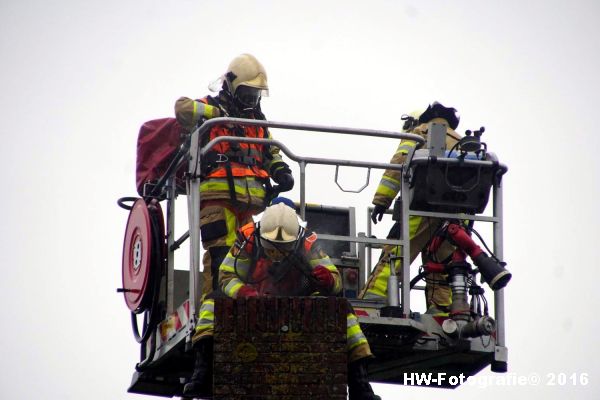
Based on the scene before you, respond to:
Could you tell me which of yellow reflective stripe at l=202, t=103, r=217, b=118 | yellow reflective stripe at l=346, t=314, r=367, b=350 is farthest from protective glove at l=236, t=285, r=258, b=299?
yellow reflective stripe at l=202, t=103, r=217, b=118

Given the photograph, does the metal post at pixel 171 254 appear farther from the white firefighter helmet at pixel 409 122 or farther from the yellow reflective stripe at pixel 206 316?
the white firefighter helmet at pixel 409 122

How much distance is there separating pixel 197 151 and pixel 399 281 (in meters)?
2.25

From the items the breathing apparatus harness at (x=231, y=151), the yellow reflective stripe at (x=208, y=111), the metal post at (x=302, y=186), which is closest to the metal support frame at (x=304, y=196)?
the metal post at (x=302, y=186)

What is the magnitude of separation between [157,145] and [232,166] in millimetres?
1307

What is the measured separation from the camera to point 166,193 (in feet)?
63.4

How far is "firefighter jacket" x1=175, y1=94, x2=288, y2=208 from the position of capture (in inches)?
722

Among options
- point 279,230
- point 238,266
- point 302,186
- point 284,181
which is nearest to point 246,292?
point 238,266

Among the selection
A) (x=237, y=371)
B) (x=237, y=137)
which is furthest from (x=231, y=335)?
(x=237, y=137)

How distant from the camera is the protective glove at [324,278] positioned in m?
17.0

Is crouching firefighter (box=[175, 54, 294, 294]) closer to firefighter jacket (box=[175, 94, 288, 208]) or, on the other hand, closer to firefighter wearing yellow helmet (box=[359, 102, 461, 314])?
firefighter jacket (box=[175, 94, 288, 208])

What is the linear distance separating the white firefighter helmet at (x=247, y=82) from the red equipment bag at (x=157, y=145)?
68 cm

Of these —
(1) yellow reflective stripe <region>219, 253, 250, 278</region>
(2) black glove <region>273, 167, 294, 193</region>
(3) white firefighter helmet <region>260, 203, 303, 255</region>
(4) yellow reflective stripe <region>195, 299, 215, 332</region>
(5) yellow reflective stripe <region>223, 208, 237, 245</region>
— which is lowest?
(4) yellow reflective stripe <region>195, 299, 215, 332</region>

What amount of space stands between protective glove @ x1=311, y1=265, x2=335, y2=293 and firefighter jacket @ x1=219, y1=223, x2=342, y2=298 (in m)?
0.04

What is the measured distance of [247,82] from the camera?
19.3 metres
